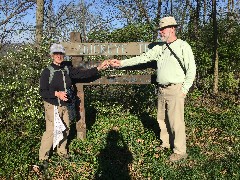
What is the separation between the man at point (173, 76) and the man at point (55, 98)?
4.83 feet

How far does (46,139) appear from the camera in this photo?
17.0ft

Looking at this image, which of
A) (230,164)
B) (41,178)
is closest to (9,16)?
(41,178)

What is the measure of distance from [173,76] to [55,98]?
1960 mm

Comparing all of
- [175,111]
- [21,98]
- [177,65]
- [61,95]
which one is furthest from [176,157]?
[21,98]

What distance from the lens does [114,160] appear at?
17.4ft

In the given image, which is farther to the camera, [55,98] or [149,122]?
[149,122]

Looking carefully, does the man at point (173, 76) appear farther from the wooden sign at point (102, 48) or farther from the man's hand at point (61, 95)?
the man's hand at point (61, 95)

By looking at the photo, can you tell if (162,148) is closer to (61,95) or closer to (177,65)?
(177,65)

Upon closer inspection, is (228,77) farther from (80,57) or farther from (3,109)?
(3,109)

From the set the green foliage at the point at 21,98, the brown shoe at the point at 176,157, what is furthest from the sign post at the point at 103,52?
the brown shoe at the point at 176,157

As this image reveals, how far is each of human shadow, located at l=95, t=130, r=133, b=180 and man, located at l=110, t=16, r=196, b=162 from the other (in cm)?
81

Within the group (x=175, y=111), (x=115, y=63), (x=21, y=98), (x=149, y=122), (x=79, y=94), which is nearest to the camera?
(x=175, y=111)

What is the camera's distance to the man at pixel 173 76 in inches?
191

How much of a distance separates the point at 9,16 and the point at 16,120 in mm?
8439
